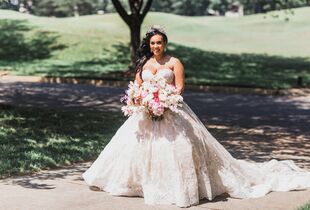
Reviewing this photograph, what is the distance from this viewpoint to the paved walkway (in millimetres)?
7625

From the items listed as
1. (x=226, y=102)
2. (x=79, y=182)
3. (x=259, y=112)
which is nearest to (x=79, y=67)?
(x=226, y=102)

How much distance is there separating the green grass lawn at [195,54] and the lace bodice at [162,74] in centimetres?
1708

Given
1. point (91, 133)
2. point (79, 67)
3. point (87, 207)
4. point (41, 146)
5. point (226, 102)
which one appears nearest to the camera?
point (87, 207)

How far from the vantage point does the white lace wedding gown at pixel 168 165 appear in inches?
300

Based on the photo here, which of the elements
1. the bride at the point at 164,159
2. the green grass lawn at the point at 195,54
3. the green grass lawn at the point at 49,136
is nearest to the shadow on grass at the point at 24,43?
the green grass lawn at the point at 195,54

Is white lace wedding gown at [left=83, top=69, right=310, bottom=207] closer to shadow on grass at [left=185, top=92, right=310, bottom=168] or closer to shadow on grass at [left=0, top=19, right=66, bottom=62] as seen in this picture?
shadow on grass at [left=185, top=92, right=310, bottom=168]

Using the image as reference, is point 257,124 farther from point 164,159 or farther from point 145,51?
point 164,159

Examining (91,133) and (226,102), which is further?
(226,102)

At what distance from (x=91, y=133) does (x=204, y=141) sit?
5.70 metres

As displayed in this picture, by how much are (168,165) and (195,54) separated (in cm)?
3161

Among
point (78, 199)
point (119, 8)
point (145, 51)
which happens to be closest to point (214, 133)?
point (145, 51)

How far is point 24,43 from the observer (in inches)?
1521

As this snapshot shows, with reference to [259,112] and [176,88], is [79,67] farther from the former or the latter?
[176,88]

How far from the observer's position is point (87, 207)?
732 centimetres
